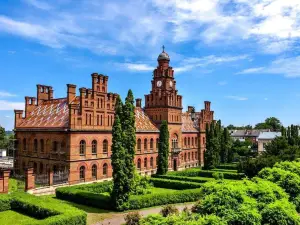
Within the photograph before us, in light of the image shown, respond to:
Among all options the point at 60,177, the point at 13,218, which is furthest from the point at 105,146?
the point at 13,218

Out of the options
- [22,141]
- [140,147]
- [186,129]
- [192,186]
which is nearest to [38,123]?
[22,141]

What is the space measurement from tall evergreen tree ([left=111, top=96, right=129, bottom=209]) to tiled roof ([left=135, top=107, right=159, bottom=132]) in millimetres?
20620

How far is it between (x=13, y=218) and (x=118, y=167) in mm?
9524

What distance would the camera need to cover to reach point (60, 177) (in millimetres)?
35031

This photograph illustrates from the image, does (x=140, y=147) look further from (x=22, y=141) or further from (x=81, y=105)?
(x=22, y=141)

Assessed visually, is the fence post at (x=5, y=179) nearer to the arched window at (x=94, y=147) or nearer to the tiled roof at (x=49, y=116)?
the tiled roof at (x=49, y=116)

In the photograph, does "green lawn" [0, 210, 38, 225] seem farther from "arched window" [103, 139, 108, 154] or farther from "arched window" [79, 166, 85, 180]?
"arched window" [103, 139, 108, 154]

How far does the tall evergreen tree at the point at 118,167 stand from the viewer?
88.1 ft

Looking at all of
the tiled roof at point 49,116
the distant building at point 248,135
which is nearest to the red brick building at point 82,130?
the tiled roof at point 49,116

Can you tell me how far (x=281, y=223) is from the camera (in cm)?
1636

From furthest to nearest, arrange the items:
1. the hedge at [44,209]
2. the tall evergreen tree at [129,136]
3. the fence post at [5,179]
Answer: the tall evergreen tree at [129,136], the fence post at [5,179], the hedge at [44,209]

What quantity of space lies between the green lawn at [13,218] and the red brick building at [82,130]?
11.0m

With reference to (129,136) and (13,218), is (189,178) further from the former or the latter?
(13,218)

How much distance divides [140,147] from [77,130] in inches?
560
